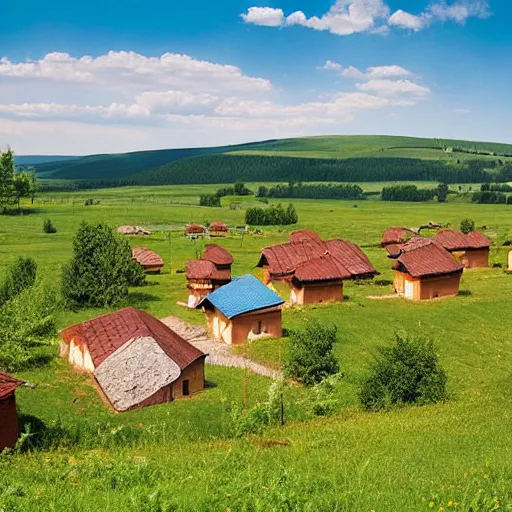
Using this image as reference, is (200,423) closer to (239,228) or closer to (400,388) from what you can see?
(400,388)

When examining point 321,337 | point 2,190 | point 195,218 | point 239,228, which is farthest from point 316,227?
point 321,337

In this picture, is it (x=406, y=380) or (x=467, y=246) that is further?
(x=467, y=246)

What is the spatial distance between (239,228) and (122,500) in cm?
8785

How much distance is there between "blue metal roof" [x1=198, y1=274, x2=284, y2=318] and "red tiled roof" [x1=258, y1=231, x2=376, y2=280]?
8.34 meters

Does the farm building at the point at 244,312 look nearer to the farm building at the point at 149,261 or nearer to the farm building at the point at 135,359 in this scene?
the farm building at the point at 135,359

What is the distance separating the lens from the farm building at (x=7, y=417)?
17984mm

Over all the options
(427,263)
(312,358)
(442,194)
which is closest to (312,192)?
(442,194)

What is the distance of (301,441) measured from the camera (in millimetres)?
16750

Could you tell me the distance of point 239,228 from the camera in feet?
321

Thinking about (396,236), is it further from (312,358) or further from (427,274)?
(312,358)

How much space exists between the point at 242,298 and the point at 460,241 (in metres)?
29.6

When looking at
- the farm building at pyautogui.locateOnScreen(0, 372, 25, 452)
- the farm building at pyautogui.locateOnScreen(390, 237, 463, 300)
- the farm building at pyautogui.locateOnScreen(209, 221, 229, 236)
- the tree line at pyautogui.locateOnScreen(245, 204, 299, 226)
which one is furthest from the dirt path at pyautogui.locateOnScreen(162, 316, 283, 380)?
the tree line at pyautogui.locateOnScreen(245, 204, 299, 226)

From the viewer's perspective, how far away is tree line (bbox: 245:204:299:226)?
105 metres

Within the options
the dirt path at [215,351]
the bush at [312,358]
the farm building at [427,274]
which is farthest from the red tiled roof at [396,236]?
the bush at [312,358]
